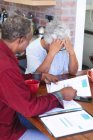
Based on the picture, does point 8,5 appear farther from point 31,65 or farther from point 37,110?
point 37,110

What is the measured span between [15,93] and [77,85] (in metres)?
0.58

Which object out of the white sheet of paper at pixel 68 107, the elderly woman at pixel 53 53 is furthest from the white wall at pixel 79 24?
the white sheet of paper at pixel 68 107

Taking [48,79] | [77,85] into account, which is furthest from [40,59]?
[77,85]

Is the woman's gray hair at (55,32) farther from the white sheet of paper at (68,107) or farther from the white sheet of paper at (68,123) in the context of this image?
the white sheet of paper at (68,123)

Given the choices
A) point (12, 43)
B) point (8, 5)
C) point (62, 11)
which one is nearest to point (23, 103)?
point (12, 43)

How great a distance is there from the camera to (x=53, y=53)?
215 centimetres

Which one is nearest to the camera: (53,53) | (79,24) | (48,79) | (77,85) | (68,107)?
(68,107)

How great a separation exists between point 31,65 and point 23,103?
0.98m

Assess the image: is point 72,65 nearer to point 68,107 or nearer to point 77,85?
point 77,85

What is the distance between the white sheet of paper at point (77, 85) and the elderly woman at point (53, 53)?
0.31m

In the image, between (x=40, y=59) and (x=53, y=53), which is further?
(x=40, y=59)

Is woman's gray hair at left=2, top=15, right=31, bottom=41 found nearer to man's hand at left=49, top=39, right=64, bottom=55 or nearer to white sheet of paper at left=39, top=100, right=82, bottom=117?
white sheet of paper at left=39, top=100, right=82, bottom=117

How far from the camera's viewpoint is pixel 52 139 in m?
1.20

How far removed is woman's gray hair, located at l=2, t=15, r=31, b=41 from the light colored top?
83 centimetres
